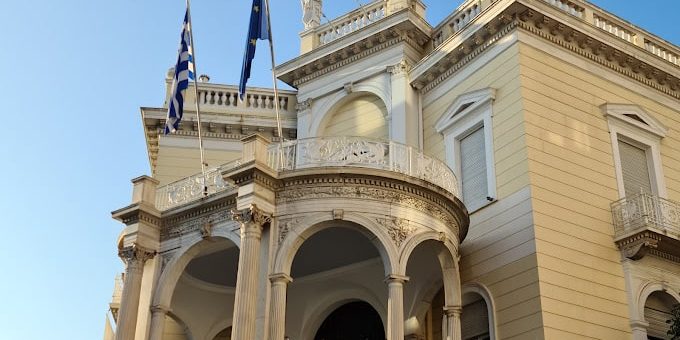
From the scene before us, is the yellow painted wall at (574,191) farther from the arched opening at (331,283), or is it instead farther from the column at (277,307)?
the column at (277,307)

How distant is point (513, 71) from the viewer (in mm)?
18250

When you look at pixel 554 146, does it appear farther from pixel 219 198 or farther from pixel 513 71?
pixel 219 198

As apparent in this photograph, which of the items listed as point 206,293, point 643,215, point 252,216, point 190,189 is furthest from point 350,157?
point 643,215

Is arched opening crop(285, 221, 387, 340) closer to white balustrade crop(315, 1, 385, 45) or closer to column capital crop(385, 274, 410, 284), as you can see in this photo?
column capital crop(385, 274, 410, 284)

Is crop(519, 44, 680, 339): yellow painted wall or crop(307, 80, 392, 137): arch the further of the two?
crop(307, 80, 392, 137): arch

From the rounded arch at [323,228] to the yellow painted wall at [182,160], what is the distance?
8195 mm

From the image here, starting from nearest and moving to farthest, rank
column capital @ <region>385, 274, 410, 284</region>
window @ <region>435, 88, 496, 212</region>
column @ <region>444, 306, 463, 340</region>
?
column capital @ <region>385, 274, 410, 284</region> → column @ <region>444, 306, 463, 340</region> → window @ <region>435, 88, 496, 212</region>

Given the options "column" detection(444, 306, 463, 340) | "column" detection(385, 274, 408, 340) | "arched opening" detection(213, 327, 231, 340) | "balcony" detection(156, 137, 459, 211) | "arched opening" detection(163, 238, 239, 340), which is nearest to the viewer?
"column" detection(385, 274, 408, 340)

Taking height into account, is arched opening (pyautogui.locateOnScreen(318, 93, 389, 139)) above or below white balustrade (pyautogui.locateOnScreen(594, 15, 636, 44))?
below

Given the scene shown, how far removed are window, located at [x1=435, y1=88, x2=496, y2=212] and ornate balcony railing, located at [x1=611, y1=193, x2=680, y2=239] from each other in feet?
9.02

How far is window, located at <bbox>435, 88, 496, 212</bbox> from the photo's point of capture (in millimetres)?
18422

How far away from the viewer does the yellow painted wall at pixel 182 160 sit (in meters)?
23.2

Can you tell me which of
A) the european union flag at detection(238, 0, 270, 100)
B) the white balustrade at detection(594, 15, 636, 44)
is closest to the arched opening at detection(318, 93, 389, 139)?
the european union flag at detection(238, 0, 270, 100)

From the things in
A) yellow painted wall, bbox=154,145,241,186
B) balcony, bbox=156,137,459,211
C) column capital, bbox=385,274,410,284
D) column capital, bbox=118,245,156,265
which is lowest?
column capital, bbox=385,274,410,284
